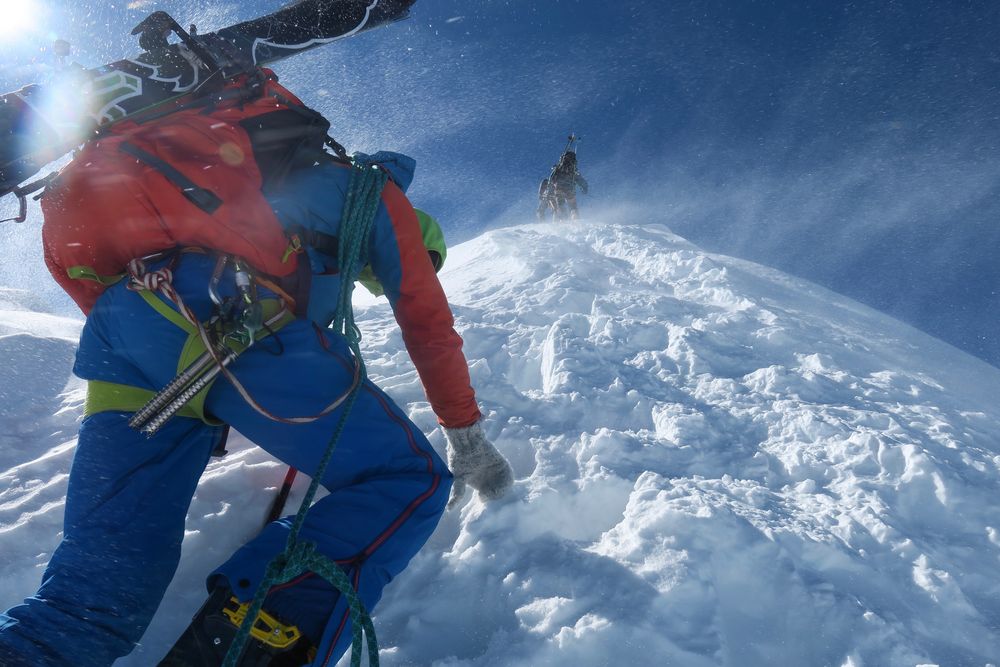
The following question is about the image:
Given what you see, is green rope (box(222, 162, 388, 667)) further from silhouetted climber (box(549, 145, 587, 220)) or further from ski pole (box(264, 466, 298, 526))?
silhouetted climber (box(549, 145, 587, 220))

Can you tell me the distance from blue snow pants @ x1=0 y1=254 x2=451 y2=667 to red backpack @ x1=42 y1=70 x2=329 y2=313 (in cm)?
12

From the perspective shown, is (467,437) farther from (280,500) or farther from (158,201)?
(158,201)

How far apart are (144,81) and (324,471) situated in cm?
158

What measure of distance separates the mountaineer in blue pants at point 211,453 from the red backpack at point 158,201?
8 centimetres

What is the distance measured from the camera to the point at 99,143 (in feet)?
5.56

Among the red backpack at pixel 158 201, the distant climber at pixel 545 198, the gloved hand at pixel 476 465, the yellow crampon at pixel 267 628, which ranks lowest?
the yellow crampon at pixel 267 628

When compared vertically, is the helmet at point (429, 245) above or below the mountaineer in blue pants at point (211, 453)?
above

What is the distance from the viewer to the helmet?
2.32 meters

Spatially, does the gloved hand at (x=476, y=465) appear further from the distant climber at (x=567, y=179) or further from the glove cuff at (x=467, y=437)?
the distant climber at (x=567, y=179)

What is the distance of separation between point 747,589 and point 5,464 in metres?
3.29

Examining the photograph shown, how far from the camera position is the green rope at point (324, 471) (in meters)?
→ 1.18

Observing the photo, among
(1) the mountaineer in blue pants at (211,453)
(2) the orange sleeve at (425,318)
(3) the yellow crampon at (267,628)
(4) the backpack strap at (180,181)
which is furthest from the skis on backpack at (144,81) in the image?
(3) the yellow crampon at (267,628)

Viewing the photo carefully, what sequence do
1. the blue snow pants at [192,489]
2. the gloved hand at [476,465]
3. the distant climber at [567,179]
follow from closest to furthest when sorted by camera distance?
the blue snow pants at [192,489] → the gloved hand at [476,465] → the distant climber at [567,179]

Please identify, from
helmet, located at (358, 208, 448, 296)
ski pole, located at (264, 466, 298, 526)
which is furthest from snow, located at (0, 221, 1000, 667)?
helmet, located at (358, 208, 448, 296)
